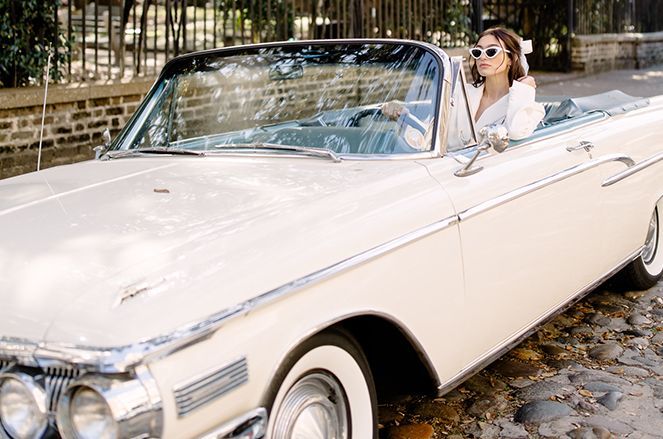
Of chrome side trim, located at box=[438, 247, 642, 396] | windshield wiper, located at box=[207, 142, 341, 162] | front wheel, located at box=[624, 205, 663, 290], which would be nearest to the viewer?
chrome side trim, located at box=[438, 247, 642, 396]

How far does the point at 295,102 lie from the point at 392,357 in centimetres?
132

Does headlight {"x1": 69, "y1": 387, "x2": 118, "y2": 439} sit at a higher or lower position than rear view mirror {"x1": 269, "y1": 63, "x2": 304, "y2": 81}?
lower

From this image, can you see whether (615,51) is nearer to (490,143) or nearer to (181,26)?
(181,26)

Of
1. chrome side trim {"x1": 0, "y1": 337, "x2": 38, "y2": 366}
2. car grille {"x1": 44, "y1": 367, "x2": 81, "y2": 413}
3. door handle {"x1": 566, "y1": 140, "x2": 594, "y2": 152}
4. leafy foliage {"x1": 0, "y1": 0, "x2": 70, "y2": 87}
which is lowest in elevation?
car grille {"x1": 44, "y1": 367, "x2": 81, "y2": 413}

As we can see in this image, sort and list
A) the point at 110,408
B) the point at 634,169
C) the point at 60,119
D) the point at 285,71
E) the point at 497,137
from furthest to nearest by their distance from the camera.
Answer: the point at 60,119
the point at 634,169
the point at 285,71
the point at 497,137
the point at 110,408

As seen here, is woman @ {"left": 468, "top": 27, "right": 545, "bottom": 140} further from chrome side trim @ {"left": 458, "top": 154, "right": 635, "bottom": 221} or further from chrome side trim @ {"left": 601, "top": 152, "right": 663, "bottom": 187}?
chrome side trim @ {"left": 601, "top": 152, "right": 663, "bottom": 187}

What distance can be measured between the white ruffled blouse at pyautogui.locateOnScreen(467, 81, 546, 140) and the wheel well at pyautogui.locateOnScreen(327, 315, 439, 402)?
1.24 metres

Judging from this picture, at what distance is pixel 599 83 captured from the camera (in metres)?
19.1

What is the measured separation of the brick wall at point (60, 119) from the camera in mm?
8102

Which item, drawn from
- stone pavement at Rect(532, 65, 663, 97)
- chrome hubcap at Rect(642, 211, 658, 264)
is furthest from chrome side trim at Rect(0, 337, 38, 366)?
stone pavement at Rect(532, 65, 663, 97)

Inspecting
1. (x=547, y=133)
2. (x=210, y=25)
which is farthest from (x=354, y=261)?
(x=210, y=25)

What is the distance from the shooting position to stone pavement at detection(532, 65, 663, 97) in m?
17.4

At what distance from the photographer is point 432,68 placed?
154 inches

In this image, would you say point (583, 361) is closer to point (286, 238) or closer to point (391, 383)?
point (391, 383)
